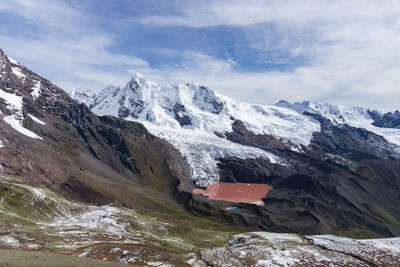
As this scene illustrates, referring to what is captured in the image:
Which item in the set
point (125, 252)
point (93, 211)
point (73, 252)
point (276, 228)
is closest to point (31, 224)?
point (93, 211)

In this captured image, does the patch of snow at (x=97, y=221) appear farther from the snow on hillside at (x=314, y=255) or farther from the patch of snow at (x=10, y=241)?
the snow on hillside at (x=314, y=255)

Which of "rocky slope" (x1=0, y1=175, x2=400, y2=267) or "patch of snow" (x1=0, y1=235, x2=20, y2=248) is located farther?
"patch of snow" (x1=0, y1=235, x2=20, y2=248)

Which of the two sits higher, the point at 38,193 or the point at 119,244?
the point at 38,193

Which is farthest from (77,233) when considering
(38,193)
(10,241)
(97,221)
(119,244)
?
(38,193)

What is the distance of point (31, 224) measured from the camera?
3406 inches

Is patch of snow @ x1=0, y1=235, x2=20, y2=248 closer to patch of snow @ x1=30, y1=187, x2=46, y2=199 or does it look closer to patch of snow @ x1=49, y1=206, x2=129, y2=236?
patch of snow @ x1=49, y1=206, x2=129, y2=236

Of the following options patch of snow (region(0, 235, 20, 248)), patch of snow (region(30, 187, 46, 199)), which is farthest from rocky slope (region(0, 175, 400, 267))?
patch of snow (region(30, 187, 46, 199))

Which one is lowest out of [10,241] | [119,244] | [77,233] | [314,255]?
[77,233]

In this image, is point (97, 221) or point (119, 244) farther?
point (97, 221)

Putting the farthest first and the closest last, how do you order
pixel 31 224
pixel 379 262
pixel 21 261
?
pixel 31 224 → pixel 379 262 → pixel 21 261

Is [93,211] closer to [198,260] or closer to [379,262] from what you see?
[198,260]

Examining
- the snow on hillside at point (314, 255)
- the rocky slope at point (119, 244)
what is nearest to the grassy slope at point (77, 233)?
the rocky slope at point (119, 244)

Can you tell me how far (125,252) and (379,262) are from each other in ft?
182

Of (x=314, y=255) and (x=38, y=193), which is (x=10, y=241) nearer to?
(x=38, y=193)
